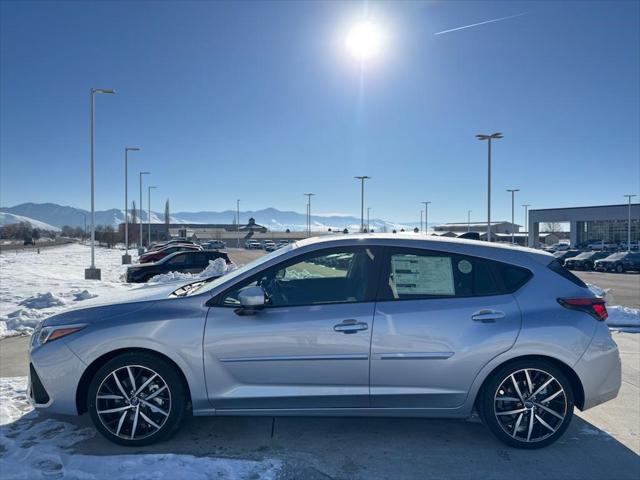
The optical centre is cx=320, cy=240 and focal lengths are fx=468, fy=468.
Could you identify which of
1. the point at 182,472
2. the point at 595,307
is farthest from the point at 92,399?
the point at 595,307

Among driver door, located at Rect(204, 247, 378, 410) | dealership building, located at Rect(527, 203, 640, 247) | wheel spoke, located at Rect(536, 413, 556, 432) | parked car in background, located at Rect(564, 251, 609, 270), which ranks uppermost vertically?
dealership building, located at Rect(527, 203, 640, 247)

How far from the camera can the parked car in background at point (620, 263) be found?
32.5m

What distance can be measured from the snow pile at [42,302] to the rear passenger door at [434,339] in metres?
8.70

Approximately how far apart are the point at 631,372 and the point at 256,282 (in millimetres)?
5084

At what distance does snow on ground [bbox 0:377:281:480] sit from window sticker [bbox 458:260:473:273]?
2.09 m

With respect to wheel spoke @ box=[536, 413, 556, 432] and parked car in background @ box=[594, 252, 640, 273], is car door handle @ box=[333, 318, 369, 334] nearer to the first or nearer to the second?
wheel spoke @ box=[536, 413, 556, 432]

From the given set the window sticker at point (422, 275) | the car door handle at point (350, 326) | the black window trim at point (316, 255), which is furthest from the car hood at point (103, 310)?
the window sticker at point (422, 275)

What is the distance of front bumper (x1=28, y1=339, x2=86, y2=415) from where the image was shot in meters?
3.65

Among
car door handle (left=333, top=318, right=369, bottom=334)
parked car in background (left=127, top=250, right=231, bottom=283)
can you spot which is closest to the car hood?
car door handle (left=333, top=318, right=369, bottom=334)

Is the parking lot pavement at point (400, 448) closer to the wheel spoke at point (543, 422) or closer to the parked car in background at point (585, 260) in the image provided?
the wheel spoke at point (543, 422)

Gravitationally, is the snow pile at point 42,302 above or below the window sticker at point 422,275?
below

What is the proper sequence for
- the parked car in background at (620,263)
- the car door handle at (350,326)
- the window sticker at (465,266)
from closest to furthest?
the car door handle at (350,326) < the window sticker at (465,266) < the parked car in background at (620,263)

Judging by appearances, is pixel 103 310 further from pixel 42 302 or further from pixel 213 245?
pixel 213 245

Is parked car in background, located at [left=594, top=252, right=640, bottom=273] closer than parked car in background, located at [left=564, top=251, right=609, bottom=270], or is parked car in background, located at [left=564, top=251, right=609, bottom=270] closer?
parked car in background, located at [left=594, top=252, right=640, bottom=273]
